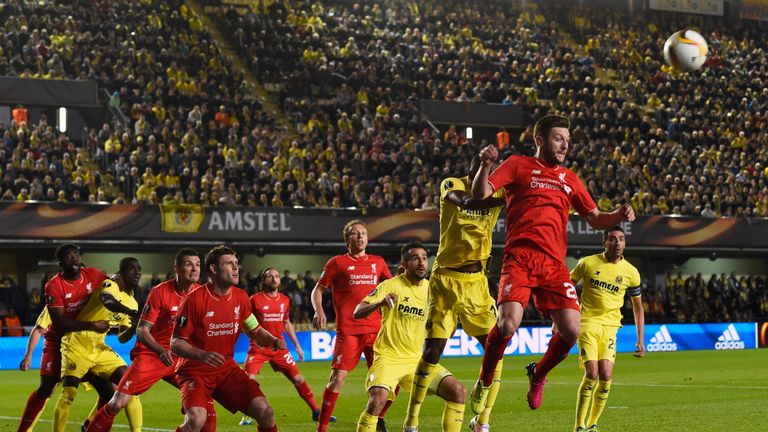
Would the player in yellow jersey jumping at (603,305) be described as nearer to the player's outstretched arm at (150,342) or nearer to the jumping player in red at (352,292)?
the jumping player in red at (352,292)

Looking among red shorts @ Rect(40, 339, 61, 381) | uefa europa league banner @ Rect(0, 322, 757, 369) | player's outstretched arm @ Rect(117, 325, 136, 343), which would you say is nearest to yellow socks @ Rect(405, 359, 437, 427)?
player's outstretched arm @ Rect(117, 325, 136, 343)

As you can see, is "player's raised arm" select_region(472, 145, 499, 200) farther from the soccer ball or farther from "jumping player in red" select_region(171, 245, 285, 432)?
the soccer ball

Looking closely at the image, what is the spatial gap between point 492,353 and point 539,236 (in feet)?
3.48

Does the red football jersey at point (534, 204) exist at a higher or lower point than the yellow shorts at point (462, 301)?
higher

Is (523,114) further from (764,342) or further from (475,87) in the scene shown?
(764,342)

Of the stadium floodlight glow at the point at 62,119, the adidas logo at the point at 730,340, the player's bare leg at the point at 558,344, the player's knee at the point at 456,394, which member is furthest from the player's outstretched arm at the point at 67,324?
the adidas logo at the point at 730,340

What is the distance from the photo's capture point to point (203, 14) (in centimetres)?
4556

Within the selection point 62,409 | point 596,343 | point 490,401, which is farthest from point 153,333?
point 596,343

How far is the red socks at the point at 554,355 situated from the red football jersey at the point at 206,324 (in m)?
2.74

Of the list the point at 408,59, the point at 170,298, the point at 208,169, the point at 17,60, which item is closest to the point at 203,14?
the point at 408,59

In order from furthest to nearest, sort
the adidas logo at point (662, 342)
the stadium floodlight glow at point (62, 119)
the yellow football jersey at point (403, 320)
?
the stadium floodlight glow at point (62, 119) < the adidas logo at point (662, 342) < the yellow football jersey at point (403, 320)

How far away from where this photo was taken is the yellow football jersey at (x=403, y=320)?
424 inches

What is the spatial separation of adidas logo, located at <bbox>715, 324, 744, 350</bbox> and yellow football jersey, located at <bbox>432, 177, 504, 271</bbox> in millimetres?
26185

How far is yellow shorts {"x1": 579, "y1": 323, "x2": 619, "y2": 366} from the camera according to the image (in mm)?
12430
